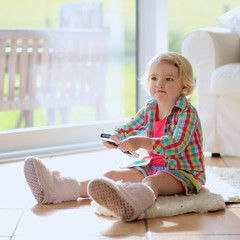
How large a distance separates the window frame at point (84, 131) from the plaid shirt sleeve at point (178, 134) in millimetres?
981

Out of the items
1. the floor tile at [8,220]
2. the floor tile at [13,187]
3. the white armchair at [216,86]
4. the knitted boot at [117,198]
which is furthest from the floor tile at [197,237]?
the white armchair at [216,86]

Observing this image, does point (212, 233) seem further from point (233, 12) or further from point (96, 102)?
point (96, 102)

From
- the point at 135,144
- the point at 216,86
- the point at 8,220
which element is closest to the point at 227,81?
the point at 216,86

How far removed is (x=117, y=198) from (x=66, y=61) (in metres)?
1.47

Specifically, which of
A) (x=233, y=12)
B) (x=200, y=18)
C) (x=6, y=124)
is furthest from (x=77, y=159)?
(x=200, y=18)

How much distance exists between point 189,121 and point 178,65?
0.63ft

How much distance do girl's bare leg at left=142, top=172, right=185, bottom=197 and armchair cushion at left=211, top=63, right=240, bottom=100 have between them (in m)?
0.69

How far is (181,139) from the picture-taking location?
1464 mm

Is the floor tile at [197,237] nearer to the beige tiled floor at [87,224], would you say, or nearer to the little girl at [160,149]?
the beige tiled floor at [87,224]

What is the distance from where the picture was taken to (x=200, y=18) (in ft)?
10.8

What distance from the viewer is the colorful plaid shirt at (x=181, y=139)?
4.74 ft

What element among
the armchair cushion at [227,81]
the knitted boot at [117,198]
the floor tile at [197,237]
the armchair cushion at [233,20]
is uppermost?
the armchair cushion at [233,20]

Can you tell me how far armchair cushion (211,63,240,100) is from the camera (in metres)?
2.04

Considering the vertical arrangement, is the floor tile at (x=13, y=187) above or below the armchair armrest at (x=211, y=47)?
below
